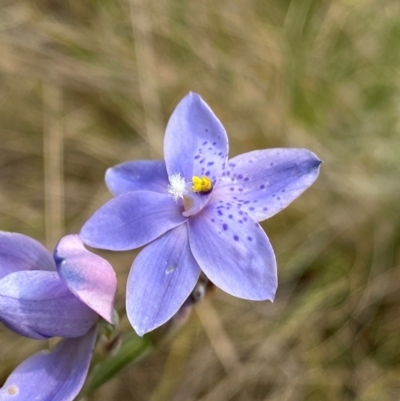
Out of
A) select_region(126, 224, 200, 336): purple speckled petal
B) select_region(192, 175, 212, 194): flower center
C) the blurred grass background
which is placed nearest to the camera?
select_region(126, 224, 200, 336): purple speckled petal

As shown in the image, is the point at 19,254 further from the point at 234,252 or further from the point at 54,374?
the point at 234,252

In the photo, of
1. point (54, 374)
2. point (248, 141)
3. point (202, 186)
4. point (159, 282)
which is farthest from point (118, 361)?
point (248, 141)

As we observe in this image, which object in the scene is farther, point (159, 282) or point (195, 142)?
point (195, 142)

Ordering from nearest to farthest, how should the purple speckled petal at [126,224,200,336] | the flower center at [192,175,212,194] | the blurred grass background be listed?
the purple speckled petal at [126,224,200,336], the flower center at [192,175,212,194], the blurred grass background

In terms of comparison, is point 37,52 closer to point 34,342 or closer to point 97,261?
point 34,342

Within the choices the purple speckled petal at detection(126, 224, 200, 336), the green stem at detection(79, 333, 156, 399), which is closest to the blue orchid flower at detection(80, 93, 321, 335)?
the purple speckled petal at detection(126, 224, 200, 336)

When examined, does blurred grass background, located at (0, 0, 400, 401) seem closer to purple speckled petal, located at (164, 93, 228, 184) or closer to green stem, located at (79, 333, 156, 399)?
green stem, located at (79, 333, 156, 399)

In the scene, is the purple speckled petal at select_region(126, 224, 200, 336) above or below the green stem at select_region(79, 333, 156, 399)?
above

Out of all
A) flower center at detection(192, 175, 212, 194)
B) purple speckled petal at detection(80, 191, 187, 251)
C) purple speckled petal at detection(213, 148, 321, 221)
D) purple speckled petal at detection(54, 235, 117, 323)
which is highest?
purple speckled petal at detection(213, 148, 321, 221)

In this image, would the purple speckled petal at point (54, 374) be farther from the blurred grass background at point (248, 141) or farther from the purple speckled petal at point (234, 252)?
the blurred grass background at point (248, 141)
